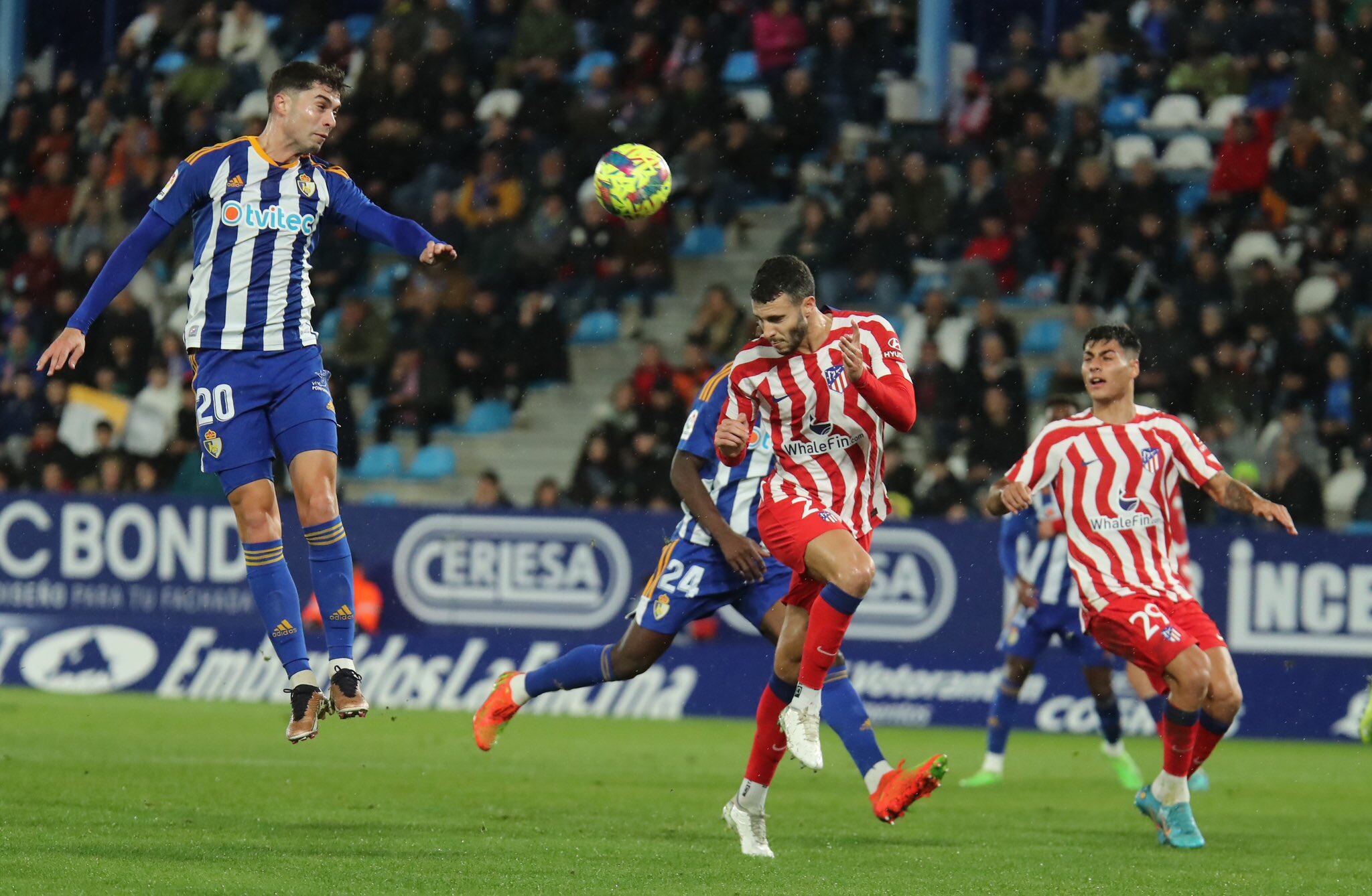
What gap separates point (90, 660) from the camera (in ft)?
55.0

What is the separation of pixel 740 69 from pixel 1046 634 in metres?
10.1

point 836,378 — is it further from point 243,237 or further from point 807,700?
point 243,237

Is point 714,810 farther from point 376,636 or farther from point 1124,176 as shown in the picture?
point 1124,176

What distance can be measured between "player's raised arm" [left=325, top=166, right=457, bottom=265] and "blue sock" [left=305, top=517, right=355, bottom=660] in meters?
1.16

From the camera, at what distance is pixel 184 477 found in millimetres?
18094

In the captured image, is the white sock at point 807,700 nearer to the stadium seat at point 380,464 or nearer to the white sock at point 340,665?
the white sock at point 340,665

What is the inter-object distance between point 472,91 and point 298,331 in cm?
1360

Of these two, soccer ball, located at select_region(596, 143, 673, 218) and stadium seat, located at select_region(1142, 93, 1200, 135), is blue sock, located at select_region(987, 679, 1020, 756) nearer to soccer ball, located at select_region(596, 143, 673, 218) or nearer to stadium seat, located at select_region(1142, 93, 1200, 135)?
soccer ball, located at select_region(596, 143, 673, 218)

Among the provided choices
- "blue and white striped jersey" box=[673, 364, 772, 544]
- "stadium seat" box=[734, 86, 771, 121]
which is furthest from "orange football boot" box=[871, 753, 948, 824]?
"stadium seat" box=[734, 86, 771, 121]

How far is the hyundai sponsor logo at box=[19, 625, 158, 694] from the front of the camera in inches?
656

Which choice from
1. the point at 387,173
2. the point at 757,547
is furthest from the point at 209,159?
the point at 387,173

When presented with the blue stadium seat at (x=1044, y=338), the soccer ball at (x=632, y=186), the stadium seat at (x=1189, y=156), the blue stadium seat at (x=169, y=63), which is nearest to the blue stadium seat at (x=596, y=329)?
the blue stadium seat at (x=1044, y=338)

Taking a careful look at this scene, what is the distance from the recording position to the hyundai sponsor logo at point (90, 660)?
1667cm

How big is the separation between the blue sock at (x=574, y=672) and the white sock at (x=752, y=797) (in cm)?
124
